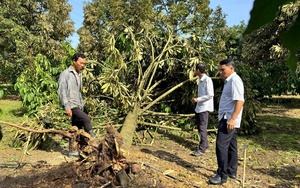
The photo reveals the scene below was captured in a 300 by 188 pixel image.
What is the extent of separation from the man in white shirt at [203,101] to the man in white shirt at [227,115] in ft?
3.60

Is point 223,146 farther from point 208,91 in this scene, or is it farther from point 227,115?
point 208,91

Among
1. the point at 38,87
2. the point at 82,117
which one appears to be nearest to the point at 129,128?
the point at 82,117

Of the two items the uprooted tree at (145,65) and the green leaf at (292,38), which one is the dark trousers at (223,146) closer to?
the uprooted tree at (145,65)

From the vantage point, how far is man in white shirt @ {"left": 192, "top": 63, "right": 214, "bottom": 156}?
5.42 meters

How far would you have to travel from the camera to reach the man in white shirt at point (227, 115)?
4.07 m

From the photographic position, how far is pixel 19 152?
5371 millimetres

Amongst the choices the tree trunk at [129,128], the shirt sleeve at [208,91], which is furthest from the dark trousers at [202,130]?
the tree trunk at [129,128]

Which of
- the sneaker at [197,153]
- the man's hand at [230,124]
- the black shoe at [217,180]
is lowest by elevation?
the black shoe at [217,180]

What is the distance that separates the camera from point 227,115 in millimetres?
4195

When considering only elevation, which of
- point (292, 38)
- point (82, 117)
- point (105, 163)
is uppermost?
point (292, 38)

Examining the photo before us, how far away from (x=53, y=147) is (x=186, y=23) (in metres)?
19.9

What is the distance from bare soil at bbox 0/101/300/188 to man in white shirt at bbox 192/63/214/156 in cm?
22

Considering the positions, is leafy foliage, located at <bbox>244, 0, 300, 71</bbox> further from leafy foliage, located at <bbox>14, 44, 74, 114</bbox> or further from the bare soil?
leafy foliage, located at <bbox>14, 44, 74, 114</bbox>

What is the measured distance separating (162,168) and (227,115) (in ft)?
4.28
